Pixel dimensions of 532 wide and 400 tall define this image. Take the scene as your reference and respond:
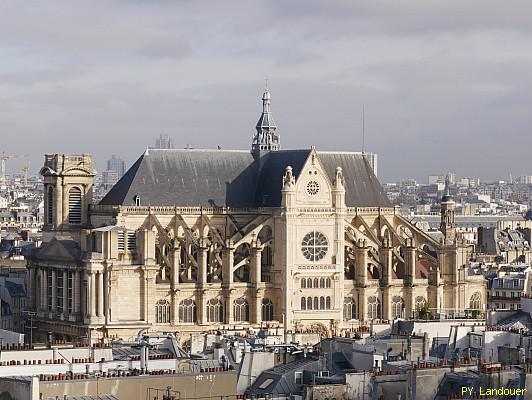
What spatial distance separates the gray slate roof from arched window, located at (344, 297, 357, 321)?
717 cm

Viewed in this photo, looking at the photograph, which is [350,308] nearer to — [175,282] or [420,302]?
[420,302]

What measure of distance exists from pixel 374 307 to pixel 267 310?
7.78m

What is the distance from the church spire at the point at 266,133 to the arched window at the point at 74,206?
15.5m

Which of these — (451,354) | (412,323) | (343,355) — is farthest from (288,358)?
(412,323)

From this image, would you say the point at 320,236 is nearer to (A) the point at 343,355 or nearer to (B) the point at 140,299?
(B) the point at 140,299

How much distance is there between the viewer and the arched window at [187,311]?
4995 inches

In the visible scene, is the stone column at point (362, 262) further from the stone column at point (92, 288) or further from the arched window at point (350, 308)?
the stone column at point (92, 288)

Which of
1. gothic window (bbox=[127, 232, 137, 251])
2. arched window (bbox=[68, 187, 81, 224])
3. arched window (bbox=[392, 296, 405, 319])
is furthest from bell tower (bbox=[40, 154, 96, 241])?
arched window (bbox=[392, 296, 405, 319])

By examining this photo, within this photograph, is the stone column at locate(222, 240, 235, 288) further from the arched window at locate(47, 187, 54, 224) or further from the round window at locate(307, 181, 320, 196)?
the arched window at locate(47, 187, 54, 224)

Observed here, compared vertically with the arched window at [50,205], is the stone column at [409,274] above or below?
below

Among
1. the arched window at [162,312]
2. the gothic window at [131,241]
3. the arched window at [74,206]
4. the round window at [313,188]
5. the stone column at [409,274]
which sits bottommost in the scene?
the arched window at [162,312]

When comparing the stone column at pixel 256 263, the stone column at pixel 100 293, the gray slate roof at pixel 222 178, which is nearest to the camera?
the stone column at pixel 100 293

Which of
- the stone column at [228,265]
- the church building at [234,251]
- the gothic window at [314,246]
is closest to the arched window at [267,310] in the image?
the church building at [234,251]

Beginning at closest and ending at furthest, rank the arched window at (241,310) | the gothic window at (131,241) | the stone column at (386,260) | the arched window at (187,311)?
the gothic window at (131,241)
the arched window at (187,311)
the arched window at (241,310)
the stone column at (386,260)
